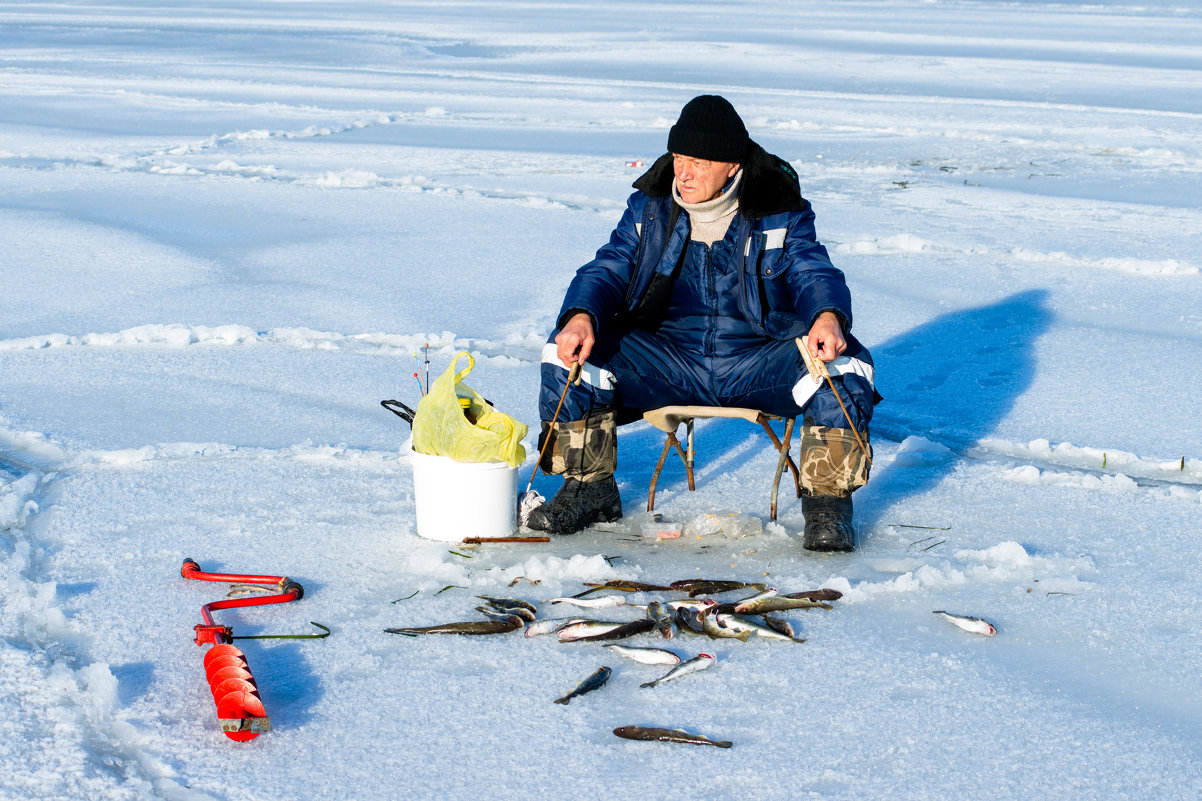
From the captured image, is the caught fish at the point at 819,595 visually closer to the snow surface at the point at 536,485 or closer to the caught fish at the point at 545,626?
the snow surface at the point at 536,485

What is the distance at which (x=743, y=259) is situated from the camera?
3.49 meters

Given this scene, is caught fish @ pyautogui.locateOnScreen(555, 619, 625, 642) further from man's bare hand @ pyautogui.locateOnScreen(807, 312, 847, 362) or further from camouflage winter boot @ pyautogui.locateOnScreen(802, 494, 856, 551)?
man's bare hand @ pyautogui.locateOnScreen(807, 312, 847, 362)

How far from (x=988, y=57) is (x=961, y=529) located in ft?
59.7

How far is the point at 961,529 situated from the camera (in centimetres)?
348

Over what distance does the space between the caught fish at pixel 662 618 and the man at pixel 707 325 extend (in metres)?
0.57

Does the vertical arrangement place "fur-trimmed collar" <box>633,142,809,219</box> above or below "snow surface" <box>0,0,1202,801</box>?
above

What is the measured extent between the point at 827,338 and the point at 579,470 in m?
A: 0.78

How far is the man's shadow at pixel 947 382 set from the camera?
3.93m

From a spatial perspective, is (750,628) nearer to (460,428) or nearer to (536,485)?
(460,428)

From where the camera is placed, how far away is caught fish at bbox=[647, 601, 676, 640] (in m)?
2.85

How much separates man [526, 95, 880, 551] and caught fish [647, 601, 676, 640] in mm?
574

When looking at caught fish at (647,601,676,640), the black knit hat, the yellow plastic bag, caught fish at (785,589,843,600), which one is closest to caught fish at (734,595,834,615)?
caught fish at (785,589,843,600)

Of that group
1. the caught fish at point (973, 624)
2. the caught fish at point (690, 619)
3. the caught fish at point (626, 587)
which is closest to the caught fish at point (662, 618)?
the caught fish at point (690, 619)

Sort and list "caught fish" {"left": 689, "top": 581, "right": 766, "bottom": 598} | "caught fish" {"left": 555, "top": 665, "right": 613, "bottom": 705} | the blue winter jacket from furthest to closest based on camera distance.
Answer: the blue winter jacket
"caught fish" {"left": 689, "top": 581, "right": 766, "bottom": 598}
"caught fish" {"left": 555, "top": 665, "right": 613, "bottom": 705}
